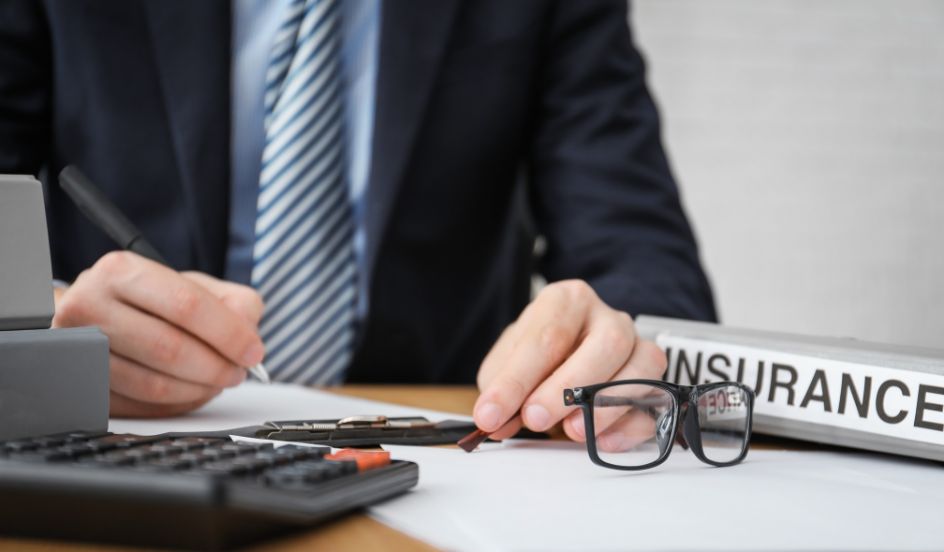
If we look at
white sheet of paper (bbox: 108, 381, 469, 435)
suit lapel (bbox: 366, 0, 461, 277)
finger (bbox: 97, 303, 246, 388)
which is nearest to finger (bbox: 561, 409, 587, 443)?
white sheet of paper (bbox: 108, 381, 469, 435)

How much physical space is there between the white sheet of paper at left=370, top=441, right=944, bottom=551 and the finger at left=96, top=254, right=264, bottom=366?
5.9 inches

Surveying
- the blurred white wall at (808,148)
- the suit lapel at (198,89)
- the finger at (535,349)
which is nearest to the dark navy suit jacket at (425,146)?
the suit lapel at (198,89)

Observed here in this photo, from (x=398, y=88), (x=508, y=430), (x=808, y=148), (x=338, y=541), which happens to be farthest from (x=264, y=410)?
(x=808, y=148)

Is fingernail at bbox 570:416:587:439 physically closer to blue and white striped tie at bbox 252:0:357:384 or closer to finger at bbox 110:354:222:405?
finger at bbox 110:354:222:405

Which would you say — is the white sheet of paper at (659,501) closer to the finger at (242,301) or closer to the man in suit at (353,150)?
the finger at (242,301)

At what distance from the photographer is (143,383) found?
1.90ft

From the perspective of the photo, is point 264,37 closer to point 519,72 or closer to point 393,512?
point 519,72

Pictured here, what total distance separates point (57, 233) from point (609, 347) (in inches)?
29.7

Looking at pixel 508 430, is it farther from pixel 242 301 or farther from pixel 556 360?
pixel 242 301

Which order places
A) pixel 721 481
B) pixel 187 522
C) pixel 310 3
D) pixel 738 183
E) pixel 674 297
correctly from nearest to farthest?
1. pixel 187 522
2. pixel 721 481
3. pixel 674 297
4. pixel 310 3
5. pixel 738 183

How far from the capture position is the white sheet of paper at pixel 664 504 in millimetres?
348

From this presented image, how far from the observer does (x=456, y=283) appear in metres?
1.10

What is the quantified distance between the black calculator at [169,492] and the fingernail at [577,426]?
20cm

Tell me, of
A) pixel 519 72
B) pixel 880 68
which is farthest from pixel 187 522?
pixel 880 68
